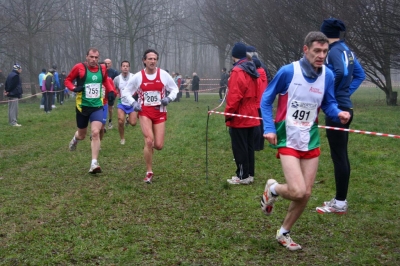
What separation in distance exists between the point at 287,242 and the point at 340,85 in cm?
206

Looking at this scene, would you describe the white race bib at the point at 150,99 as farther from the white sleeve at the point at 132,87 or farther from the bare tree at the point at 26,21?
the bare tree at the point at 26,21

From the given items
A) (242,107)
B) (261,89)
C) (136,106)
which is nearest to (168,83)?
(136,106)

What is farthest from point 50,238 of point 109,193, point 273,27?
point 273,27

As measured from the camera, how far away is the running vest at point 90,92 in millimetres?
8648

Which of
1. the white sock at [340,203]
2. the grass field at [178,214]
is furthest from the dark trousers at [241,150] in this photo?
the white sock at [340,203]

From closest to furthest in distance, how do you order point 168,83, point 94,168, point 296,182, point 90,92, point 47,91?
1. point 296,182
2. point 168,83
3. point 94,168
4. point 90,92
5. point 47,91

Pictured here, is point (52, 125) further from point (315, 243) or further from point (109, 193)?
point (315, 243)

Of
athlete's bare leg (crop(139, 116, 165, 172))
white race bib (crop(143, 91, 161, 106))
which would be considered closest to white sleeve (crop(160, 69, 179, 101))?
white race bib (crop(143, 91, 161, 106))

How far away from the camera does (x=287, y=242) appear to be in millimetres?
4859

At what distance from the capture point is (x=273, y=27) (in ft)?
82.9

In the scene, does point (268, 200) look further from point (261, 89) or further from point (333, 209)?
point (261, 89)

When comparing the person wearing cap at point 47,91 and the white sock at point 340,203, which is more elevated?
the person wearing cap at point 47,91

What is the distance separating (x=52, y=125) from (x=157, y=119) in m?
10.5

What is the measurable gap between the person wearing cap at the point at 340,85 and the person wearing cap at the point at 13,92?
1393cm
